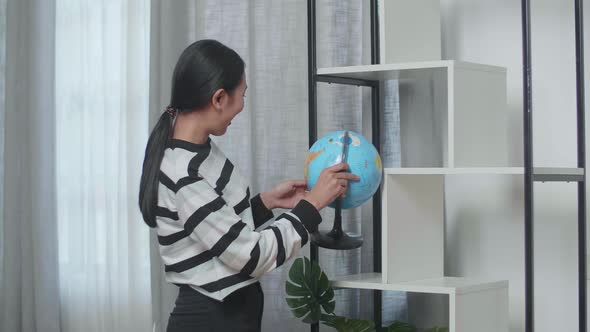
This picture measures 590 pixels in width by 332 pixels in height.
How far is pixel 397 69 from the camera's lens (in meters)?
2.43

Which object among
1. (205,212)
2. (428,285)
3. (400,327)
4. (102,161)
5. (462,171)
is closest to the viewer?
(205,212)

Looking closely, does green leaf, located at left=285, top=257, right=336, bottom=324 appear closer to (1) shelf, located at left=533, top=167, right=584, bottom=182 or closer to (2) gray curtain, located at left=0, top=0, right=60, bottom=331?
(1) shelf, located at left=533, top=167, right=584, bottom=182

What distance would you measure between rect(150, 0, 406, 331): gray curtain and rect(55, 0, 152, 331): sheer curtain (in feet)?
1.44

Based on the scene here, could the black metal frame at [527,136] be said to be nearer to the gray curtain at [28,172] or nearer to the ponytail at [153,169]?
the ponytail at [153,169]

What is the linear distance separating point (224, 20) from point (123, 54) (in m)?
0.67

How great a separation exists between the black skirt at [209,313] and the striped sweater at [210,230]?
3cm

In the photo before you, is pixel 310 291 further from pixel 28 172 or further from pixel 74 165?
pixel 28 172

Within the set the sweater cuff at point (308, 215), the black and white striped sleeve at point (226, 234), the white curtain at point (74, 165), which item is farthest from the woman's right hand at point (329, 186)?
the white curtain at point (74, 165)

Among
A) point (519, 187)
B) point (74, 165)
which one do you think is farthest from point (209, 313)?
point (74, 165)

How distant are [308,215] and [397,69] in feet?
2.10

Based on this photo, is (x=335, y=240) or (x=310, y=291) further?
(x=310, y=291)

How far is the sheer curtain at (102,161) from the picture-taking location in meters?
3.46

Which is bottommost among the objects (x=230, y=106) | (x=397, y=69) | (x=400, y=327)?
(x=400, y=327)

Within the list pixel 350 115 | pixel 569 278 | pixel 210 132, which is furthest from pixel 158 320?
pixel 569 278
